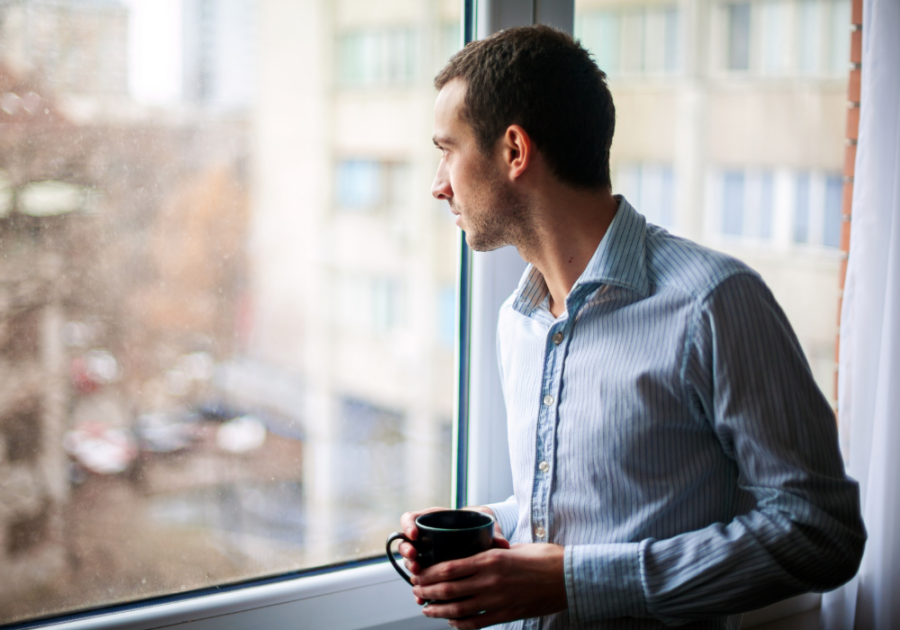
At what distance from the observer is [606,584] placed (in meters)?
0.85

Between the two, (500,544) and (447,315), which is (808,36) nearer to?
(447,315)

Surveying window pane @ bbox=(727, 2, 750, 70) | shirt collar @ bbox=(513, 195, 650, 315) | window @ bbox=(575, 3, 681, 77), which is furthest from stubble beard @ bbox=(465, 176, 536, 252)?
window pane @ bbox=(727, 2, 750, 70)

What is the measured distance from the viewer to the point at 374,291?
52.2 inches

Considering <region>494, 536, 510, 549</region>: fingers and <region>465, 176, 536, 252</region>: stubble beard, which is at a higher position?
<region>465, 176, 536, 252</region>: stubble beard

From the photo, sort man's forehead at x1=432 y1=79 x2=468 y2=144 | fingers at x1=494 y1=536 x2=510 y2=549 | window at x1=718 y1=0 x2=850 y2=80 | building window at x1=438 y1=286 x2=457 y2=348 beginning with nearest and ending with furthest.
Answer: fingers at x1=494 y1=536 x2=510 y2=549 → man's forehead at x1=432 y1=79 x2=468 y2=144 → building window at x1=438 y1=286 x2=457 y2=348 → window at x1=718 y1=0 x2=850 y2=80

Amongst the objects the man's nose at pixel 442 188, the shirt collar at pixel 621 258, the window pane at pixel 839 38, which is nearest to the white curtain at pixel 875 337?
the window pane at pixel 839 38

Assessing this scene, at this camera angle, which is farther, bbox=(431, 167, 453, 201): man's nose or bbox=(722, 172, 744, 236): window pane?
bbox=(722, 172, 744, 236): window pane

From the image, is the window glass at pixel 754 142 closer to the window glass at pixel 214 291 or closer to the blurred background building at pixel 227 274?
the blurred background building at pixel 227 274

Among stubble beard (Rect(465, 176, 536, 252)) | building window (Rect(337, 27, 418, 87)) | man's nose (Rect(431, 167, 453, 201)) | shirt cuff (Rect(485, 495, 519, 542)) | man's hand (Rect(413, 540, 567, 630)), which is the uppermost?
building window (Rect(337, 27, 418, 87))

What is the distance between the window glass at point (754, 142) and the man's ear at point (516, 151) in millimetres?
637

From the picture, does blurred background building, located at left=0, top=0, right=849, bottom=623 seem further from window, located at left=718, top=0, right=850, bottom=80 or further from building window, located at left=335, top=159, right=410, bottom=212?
window, located at left=718, top=0, right=850, bottom=80

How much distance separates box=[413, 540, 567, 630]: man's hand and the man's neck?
387 mm

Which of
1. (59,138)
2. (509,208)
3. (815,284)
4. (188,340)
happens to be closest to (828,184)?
(815,284)

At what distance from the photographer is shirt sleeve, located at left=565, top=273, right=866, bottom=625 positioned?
0.80 m
